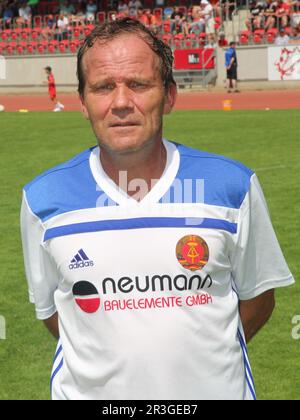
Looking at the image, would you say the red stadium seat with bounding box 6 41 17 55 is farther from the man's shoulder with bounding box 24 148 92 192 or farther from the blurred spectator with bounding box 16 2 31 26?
the man's shoulder with bounding box 24 148 92 192

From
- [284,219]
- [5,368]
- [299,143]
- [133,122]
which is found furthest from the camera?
[299,143]

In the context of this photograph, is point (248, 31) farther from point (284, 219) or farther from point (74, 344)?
point (74, 344)

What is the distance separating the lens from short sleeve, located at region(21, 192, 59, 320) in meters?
2.76

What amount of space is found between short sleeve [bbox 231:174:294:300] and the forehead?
0.53 metres

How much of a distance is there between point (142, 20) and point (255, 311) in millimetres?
39917

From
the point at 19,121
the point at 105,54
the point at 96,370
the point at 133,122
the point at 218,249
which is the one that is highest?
the point at 105,54

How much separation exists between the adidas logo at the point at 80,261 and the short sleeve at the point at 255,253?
491 millimetres

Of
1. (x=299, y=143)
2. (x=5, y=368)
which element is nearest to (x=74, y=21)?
(x=299, y=143)

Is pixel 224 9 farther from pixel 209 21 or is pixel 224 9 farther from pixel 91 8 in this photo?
pixel 91 8

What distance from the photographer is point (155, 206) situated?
2.58 meters

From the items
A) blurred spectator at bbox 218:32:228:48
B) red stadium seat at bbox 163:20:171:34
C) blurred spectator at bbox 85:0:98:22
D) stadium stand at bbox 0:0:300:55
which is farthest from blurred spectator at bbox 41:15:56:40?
blurred spectator at bbox 218:32:228:48

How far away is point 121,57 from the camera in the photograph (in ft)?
8.40

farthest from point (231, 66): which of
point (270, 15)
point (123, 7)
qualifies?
point (123, 7)

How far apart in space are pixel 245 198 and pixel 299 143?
634 inches
